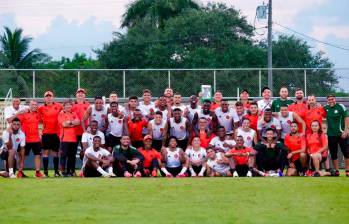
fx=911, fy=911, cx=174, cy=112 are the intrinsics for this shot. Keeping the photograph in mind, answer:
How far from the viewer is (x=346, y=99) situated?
3438 centimetres

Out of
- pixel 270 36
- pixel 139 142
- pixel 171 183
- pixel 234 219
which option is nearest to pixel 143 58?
pixel 270 36

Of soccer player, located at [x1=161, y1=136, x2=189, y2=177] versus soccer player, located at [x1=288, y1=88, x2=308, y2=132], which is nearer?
soccer player, located at [x1=161, y1=136, x2=189, y2=177]

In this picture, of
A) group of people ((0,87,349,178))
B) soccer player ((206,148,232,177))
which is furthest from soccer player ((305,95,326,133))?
soccer player ((206,148,232,177))

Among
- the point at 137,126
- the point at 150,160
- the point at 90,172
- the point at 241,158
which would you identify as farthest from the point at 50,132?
the point at 241,158

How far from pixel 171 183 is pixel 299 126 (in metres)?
5.14

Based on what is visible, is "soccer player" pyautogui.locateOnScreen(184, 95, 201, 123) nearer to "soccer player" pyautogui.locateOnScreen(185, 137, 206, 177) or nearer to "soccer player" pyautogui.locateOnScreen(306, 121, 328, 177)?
"soccer player" pyautogui.locateOnScreen(185, 137, 206, 177)

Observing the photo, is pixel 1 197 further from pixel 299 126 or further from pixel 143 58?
pixel 143 58

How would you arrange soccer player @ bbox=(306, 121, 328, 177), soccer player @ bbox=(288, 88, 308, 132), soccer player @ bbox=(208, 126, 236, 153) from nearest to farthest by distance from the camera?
1. soccer player @ bbox=(306, 121, 328, 177)
2. soccer player @ bbox=(208, 126, 236, 153)
3. soccer player @ bbox=(288, 88, 308, 132)

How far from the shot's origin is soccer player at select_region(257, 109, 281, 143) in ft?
72.8

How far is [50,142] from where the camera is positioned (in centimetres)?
2281

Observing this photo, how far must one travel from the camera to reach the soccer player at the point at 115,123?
22375mm

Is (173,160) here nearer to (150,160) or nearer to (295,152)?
(150,160)

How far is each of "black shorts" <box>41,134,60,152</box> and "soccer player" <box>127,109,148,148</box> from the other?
73.5 inches

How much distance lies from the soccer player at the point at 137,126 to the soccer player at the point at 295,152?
3.60 m
